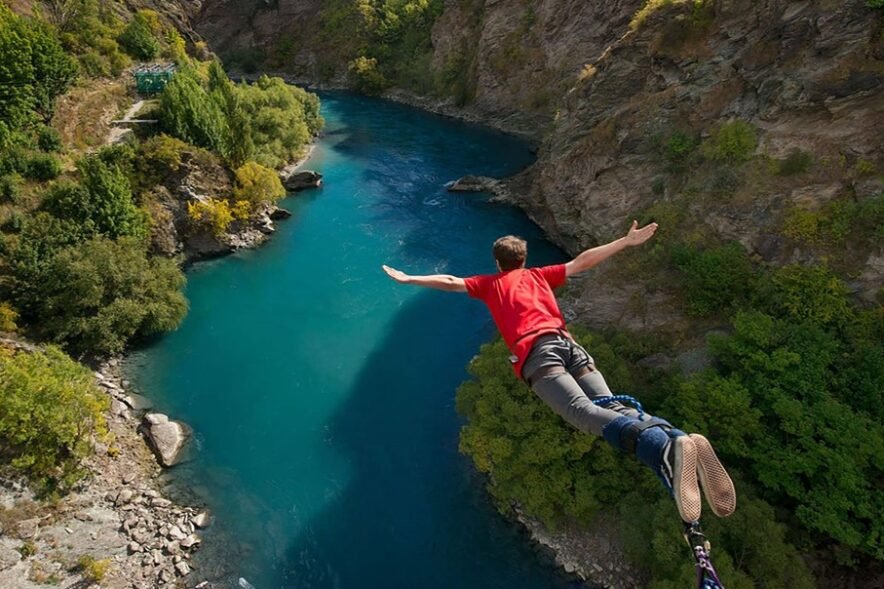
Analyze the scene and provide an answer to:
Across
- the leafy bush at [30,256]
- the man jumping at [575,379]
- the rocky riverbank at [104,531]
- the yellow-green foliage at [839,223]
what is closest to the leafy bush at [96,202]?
the leafy bush at [30,256]

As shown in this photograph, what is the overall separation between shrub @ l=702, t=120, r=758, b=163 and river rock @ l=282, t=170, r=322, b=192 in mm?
25434

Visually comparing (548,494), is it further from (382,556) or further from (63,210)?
(63,210)

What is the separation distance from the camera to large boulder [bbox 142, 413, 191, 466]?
1688 cm

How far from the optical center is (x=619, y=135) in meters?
24.0

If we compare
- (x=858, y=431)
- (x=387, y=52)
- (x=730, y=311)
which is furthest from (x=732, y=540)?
(x=387, y=52)

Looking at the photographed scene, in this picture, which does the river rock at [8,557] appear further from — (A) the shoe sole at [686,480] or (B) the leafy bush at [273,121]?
(B) the leafy bush at [273,121]

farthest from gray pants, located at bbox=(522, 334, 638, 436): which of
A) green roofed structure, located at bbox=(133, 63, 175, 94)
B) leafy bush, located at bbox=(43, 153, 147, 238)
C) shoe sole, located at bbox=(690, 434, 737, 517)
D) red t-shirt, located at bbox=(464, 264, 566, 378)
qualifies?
green roofed structure, located at bbox=(133, 63, 175, 94)

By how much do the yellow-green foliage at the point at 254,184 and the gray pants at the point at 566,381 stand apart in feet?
87.6

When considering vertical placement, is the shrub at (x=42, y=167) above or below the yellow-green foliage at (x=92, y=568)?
above

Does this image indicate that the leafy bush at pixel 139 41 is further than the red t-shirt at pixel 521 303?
Yes

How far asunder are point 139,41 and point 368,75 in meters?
30.8

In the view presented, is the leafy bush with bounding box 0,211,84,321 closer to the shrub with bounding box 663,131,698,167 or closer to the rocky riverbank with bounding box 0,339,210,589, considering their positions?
the rocky riverbank with bounding box 0,339,210,589

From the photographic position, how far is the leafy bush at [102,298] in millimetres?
19438

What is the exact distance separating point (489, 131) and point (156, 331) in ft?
116
